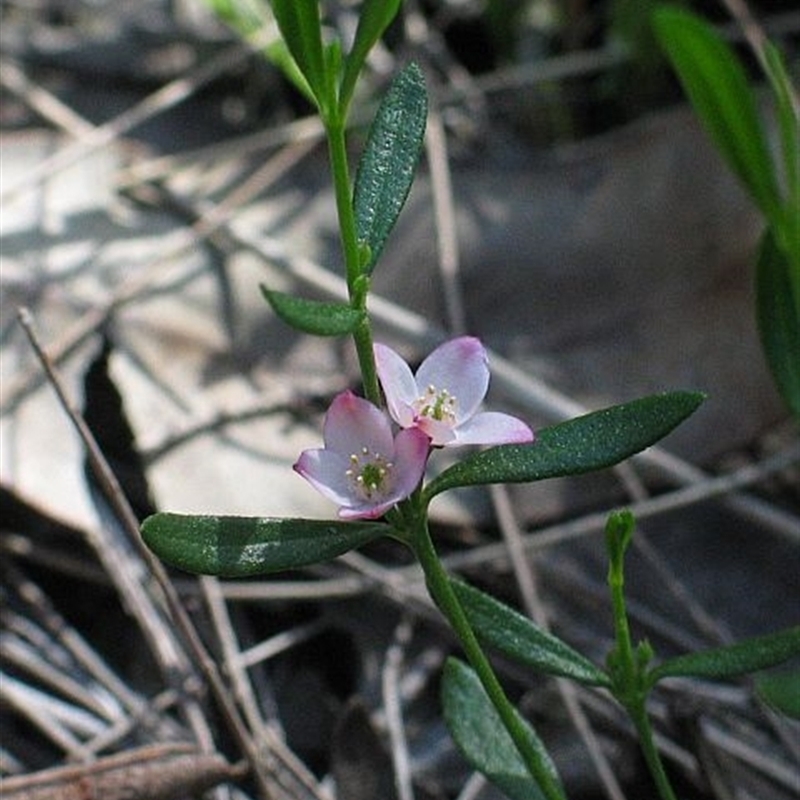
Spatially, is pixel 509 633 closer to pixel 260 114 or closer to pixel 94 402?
pixel 94 402

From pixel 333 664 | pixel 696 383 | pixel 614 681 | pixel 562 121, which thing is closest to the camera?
pixel 614 681

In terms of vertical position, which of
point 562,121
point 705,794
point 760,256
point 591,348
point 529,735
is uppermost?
point 562,121

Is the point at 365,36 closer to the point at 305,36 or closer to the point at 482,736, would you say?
the point at 305,36

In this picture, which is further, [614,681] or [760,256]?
[760,256]

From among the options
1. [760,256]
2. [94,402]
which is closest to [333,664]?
[94,402]

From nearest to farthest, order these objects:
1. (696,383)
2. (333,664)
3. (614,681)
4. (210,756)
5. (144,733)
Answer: (614,681), (210,756), (144,733), (333,664), (696,383)

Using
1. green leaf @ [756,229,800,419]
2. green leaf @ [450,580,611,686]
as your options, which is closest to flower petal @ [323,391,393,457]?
green leaf @ [450,580,611,686]

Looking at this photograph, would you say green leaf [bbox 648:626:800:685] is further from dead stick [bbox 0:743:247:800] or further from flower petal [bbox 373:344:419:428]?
dead stick [bbox 0:743:247:800]
